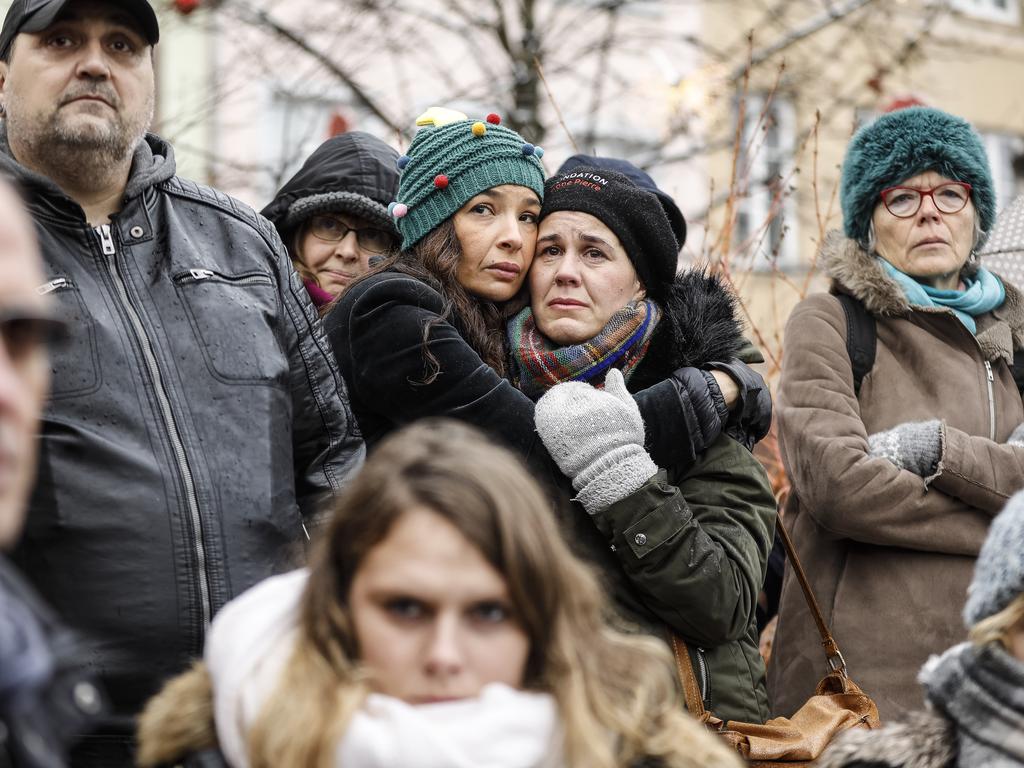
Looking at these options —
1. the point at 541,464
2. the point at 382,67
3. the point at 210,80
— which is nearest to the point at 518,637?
the point at 541,464

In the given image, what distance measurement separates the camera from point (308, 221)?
4.55 m

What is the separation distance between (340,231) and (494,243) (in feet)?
3.30

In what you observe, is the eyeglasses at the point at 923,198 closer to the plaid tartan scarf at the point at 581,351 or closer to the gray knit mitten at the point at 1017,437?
the gray knit mitten at the point at 1017,437

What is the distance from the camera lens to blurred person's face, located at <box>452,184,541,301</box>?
367cm

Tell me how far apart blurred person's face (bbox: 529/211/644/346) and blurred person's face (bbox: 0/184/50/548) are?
1879mm

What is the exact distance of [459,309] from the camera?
3.59 meters

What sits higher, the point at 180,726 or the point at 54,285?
the point at 54,285

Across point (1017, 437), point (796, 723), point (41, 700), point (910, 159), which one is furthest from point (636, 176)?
point (41, 700)

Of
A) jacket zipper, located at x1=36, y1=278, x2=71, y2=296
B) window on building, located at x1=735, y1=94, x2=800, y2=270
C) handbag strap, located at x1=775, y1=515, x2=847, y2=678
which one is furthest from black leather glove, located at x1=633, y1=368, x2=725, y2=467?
window on building, located at x1=735, y1=94, x2=800, y2=270

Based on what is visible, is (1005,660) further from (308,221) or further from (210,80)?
(210,80)

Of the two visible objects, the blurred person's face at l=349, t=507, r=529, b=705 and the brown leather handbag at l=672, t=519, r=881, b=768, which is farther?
the brown leather handbag at l=672, t=519, r=881, b=768

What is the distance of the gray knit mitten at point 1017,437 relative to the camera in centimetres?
382

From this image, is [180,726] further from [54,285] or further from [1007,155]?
[1007,155]

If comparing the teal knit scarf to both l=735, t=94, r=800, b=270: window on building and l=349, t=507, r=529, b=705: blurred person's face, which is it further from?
l=349, t=507, r=529, b=705: blurred person's face
